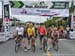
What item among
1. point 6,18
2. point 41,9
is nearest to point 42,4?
point 41,9

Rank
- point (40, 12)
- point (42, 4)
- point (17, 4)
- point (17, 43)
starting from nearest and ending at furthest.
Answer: point (17, 43), point (40, 12), point (17, 4), point (42, 4)

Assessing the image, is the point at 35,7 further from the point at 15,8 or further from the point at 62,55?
the point at 62,55

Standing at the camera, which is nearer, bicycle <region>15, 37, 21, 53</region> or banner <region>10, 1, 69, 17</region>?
bicycle <region>15, 37, 21, 53</region>

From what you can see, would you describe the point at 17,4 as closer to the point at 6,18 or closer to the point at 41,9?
the point at 41,9

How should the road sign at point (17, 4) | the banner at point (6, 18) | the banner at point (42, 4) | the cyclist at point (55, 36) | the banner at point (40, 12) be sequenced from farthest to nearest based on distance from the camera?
the banner at point (6, 18), the road sign at point (17, 4), the banner at point (42, 4), the banner at point (40, 12), the cyclist at point (55, 36)

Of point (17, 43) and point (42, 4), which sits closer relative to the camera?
point (17, 43)

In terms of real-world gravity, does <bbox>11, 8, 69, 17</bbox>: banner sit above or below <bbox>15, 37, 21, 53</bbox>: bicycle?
above

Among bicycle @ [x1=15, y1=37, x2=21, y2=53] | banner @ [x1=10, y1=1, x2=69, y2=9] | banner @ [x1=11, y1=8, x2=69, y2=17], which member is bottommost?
bicycle @ [x1=15, y1=37, x2=21, y2=53]

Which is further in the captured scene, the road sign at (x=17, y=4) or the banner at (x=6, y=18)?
the banner at (x=6, y=18)

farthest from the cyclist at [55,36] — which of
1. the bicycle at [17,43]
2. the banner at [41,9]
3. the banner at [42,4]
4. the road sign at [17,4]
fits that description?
the road sign at [17,4]

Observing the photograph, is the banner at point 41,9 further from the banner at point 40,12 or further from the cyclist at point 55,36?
the cyclist at point 55,36

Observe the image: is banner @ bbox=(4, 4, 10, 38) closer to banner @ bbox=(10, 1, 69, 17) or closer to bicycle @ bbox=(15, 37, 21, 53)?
banner @ bbox=(10, 1, 69, 17)

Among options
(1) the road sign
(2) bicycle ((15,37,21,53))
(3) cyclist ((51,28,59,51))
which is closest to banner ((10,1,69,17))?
(1) the road sign

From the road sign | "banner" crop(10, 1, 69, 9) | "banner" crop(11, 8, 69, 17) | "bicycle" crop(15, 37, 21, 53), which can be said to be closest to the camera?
"bicycle" crop(15, 37, 21, 53)
